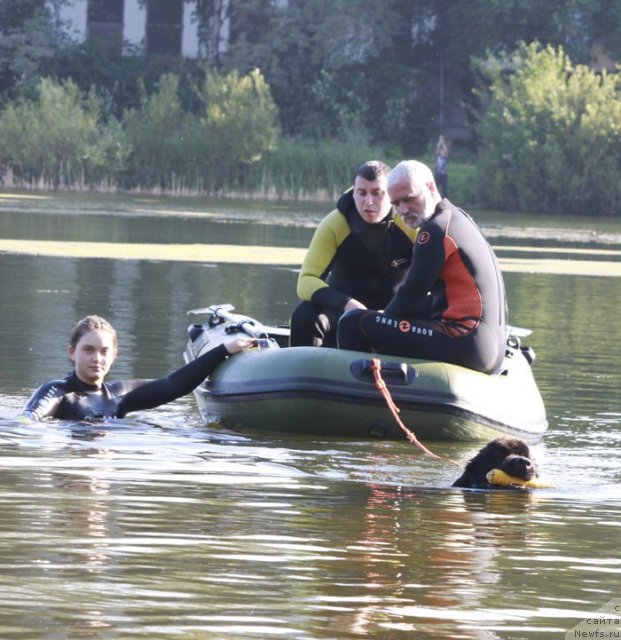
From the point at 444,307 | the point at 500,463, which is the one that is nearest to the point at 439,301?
the point at 444,307

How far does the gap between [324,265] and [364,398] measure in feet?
4.32

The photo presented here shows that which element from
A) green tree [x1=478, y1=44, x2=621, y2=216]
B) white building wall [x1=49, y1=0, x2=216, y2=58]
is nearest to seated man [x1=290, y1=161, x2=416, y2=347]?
green tree [x1=478, y1=44, x2=621, y2=216]

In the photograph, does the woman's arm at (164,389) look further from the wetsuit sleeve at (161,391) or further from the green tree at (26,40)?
the green tree at (26,40)

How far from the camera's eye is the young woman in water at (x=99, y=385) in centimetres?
927

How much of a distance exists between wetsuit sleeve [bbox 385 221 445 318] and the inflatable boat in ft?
0.86

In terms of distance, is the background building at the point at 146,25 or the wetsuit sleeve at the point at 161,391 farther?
the background building at the point at 146,25

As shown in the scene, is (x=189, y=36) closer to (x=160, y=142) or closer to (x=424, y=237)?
(x=160, y=142)

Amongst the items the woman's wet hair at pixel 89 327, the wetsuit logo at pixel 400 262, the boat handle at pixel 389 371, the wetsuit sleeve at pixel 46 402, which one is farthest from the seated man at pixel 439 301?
the wetsuit sleeve at pixel 46 402

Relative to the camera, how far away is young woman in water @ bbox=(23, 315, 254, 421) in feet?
30.4

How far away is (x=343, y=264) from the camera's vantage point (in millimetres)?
10633

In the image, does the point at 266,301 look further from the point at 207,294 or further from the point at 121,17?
the point at 121,17

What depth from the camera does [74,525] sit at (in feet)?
21.7

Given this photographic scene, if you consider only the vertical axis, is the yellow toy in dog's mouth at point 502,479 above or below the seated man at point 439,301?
below

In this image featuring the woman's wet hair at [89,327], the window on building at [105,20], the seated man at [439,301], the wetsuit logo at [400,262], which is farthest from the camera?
the window on building at [105,20]
